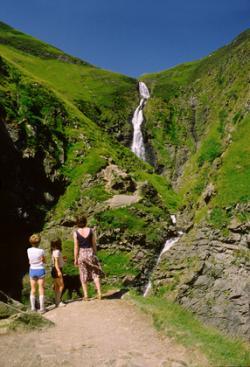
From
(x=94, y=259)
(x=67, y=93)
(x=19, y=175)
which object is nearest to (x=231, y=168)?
(x=19, y=175)

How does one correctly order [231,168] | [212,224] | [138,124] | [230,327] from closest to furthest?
[230,327] < [212,224] < [231,168] < [138,124]

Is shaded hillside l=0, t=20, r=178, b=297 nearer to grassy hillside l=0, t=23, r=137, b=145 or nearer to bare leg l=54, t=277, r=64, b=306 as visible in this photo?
bare leg l=54, t=277, r=64, b=306

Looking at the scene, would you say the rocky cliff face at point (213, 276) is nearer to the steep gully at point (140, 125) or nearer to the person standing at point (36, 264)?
the steep gully at point (140, 125)

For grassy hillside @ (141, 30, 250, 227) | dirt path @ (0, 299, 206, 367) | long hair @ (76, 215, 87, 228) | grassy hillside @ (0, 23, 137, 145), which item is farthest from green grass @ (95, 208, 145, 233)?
grassy hillside @ (0, 23, 137, 145)

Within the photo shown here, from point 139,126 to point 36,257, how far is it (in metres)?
73.3

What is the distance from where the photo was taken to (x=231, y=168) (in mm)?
44188

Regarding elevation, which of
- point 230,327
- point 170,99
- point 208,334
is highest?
point 170,99

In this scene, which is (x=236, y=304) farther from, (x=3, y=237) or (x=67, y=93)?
(x=67, y=93)

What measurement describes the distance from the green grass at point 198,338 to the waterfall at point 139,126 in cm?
6548

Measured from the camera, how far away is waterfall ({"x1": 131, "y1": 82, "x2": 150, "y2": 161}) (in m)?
82.6

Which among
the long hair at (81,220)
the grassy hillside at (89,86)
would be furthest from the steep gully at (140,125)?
the long hair at (81,220)

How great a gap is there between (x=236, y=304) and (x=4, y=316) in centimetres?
2345

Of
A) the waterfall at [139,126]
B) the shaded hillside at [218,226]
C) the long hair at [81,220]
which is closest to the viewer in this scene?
the long hair at [81,220]

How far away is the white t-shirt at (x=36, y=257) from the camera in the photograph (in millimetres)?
16969
